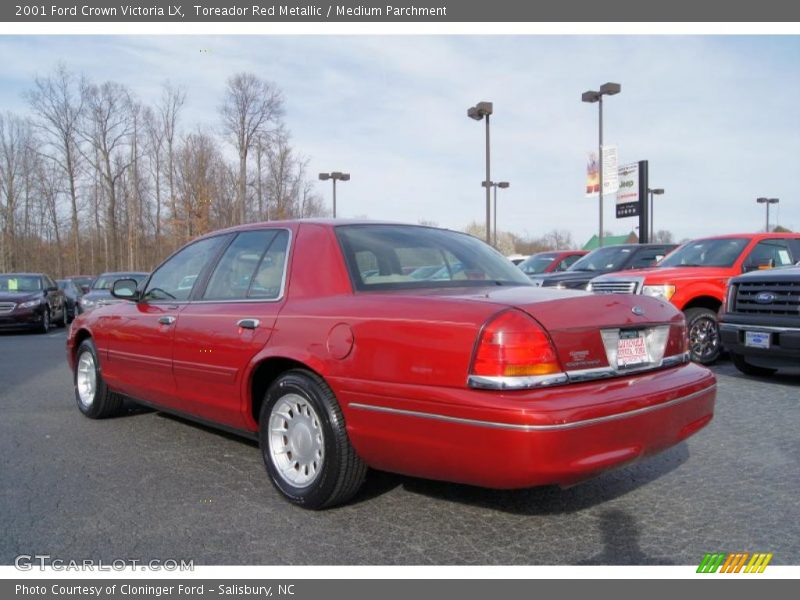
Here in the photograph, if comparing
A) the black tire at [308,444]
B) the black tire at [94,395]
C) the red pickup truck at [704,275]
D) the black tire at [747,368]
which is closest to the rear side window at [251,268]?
the black tire at [308,444]

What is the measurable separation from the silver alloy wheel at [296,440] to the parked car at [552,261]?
12436 mm

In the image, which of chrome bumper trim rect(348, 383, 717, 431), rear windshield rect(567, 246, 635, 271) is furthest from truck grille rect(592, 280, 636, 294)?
chrome bumper trim rect(348, 383, 717, 431)

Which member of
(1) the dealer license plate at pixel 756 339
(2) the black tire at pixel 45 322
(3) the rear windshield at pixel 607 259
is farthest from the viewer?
(2) the black tire at pixel 45 322

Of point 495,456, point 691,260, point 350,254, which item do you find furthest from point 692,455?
point 691,260

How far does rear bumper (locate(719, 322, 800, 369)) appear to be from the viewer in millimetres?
6633


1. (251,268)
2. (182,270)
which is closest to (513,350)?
(251,268)

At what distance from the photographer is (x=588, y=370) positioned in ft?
9.98

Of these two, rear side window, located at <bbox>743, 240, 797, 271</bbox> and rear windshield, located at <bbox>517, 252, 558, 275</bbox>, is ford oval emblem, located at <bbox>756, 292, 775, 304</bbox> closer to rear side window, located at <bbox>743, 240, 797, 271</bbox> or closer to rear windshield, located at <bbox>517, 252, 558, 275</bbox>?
rear side window, located at <bbox>743, 240, 797, 271</bbox>

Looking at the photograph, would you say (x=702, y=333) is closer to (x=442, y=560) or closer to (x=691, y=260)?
(x=691, y=260)

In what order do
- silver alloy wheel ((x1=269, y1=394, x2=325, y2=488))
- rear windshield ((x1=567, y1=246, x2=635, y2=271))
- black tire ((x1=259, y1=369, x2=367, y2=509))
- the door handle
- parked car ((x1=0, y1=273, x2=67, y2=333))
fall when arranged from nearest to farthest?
black tire ((x1=259, y1=369, x2=367, y2=509)) → silver alloy wheel ((x1=269, y1=394, x2=325, y2=488)) → the door handle → rear windshield ((x1=567, y1=246, x2=635, y2=271)) → parked car ((x1=0, y1=273, x2=67, y2=333))

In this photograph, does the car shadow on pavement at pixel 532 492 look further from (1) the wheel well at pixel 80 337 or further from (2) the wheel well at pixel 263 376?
(1) the wheel well at pixel 80 337

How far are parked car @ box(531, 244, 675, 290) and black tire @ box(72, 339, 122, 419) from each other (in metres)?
7.72

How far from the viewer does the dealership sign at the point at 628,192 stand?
21812mm

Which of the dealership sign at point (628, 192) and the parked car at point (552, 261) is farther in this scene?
the dealership sign at point (628, 192)
